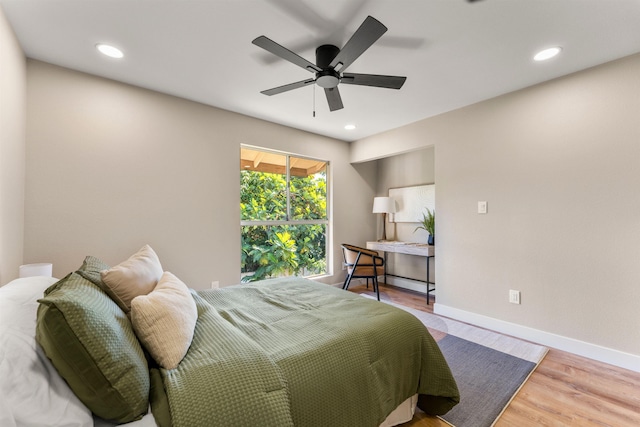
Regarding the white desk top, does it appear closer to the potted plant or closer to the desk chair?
the potted plant

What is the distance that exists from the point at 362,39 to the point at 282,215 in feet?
8.69

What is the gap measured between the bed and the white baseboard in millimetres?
1634

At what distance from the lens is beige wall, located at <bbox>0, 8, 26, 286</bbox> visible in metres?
1.61

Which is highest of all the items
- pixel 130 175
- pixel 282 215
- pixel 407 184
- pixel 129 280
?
pixel 407 184

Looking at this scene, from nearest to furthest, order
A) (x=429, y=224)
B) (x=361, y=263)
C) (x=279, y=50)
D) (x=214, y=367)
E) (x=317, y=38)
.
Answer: (x=214, y=367), (x=279, y=50), (x=317, y=38), (x=361, y=263), (x=429, y=224)

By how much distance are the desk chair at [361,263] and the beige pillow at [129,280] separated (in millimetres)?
2567

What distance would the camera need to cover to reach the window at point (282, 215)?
11.6 ft

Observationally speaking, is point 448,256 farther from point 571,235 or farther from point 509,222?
point 571,235

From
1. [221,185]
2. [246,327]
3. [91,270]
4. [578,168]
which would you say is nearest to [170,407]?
[246,327]

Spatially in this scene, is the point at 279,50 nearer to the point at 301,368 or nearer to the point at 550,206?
the point at 301,368

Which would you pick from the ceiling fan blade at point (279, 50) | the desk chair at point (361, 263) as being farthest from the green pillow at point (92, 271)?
the desk chair at point (361, 263)

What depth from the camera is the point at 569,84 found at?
240 centimetres

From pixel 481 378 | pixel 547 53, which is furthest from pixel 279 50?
pixel 481 378

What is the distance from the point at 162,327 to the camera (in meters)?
1.09
